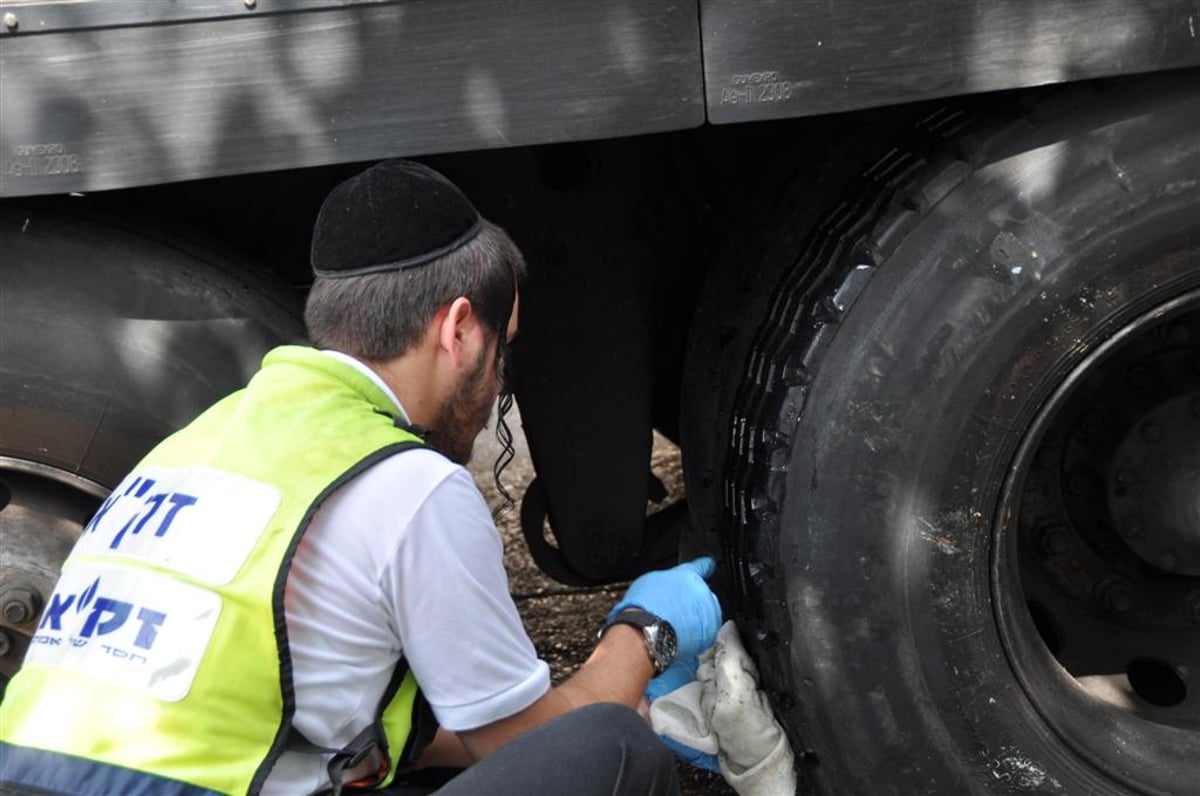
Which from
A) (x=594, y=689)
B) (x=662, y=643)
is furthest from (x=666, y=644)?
(x=594, y=689)

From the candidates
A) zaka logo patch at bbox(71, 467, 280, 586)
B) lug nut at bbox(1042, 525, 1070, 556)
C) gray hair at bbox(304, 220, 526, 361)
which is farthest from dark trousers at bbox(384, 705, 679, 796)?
lug nut at bbox(1042, 525, 1070, 556)

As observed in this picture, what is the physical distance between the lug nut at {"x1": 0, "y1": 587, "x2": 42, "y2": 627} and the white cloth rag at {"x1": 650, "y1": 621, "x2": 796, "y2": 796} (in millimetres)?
916

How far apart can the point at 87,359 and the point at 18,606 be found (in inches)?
14.1

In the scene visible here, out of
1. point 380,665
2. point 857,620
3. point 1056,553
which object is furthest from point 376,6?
point 1056,553

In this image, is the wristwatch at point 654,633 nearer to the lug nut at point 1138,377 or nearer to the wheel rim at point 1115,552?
the wheel rim at point 1115,552

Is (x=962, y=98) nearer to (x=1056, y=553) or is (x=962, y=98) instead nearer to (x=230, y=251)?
(x=1056, y=553)

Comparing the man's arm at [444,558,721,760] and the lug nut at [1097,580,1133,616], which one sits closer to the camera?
the man's arm at [444,558,721,760]

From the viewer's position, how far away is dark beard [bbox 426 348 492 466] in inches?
76.3

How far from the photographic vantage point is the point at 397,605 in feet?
5.62

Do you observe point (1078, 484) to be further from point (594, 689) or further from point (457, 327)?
point (457, 327)

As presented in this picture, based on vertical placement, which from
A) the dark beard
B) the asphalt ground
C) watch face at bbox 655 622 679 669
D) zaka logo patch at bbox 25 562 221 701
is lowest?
the asphalt ground

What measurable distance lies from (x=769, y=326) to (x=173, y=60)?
97 cm

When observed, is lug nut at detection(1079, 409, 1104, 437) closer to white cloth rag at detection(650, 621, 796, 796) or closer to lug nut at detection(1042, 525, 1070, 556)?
lug nut at detection(1042, 525, 1070, 556)

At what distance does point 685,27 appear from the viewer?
6.04ft
